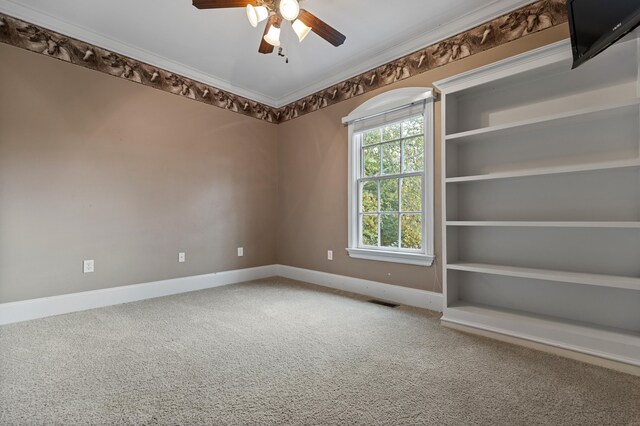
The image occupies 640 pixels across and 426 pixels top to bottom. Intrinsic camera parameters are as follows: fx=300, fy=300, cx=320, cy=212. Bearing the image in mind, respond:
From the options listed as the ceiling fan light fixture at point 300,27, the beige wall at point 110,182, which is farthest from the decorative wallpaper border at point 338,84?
the ceiling fan light fixture at point 300,27

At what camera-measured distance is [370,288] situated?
140 inches

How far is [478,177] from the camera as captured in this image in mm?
2396

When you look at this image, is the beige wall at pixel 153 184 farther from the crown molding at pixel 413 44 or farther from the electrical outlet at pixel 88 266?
the crown molding at pixel 413 44

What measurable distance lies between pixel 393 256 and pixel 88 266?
317 cm

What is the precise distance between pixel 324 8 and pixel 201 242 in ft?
9.80

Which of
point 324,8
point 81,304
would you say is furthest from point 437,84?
point 81,304

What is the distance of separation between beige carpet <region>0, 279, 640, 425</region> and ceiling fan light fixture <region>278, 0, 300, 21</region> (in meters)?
2.37

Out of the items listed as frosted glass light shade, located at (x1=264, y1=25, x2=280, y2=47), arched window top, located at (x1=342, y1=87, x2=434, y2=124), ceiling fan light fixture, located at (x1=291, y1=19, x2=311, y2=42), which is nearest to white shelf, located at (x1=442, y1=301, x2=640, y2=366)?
arched window top, located at (x1=342, y1=87, x2=434, y2=124)

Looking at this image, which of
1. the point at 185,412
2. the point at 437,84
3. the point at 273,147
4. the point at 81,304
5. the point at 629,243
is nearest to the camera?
the point at 185,412

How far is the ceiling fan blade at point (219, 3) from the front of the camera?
80.1 inches

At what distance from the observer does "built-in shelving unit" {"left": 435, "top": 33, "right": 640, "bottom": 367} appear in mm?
2002

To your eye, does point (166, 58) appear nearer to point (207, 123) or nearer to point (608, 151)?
point (207, 123)

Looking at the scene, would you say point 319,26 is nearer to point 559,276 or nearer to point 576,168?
point 576,168

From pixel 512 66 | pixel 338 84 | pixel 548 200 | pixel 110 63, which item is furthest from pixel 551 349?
pixel 110 63
